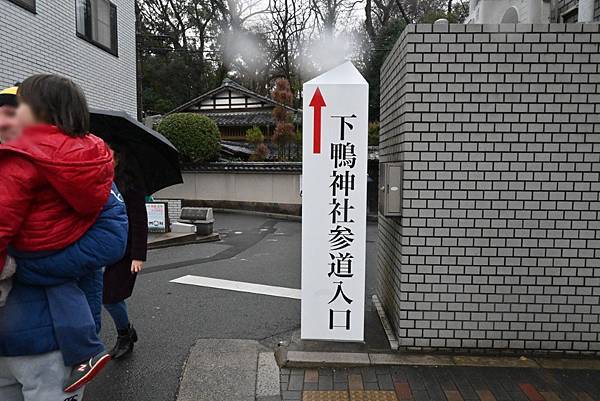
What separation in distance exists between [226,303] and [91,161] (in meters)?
3.83

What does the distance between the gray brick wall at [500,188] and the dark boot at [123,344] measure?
89.3 inches

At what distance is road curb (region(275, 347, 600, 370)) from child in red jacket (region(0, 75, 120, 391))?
1.94 meters

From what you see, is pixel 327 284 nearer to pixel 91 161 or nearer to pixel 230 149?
pixel 91 161

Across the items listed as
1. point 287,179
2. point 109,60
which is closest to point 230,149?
point 287,179

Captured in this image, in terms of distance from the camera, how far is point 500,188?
135 inches

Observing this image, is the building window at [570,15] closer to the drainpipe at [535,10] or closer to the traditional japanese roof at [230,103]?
the drainpipe at [535,10]

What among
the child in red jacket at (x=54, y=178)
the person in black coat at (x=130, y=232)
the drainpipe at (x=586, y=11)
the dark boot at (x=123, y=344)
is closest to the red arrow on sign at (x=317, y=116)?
the person in black coat at (x=130, y=232)

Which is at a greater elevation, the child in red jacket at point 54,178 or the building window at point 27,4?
the building window at point 27,4

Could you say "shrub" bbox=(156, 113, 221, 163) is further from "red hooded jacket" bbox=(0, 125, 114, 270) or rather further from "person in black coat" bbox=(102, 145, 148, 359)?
"red hooded jacket" bbox=(0, 125, 114, 270)

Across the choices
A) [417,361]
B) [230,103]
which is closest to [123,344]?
[417,361]

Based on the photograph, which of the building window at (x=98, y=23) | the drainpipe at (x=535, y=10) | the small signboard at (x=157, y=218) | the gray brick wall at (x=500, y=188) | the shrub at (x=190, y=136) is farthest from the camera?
the shrub at (x=190, y=136)

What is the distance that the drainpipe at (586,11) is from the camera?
3757 mm

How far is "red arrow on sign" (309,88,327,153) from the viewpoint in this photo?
11.4 feet

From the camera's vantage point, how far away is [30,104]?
1.73m
